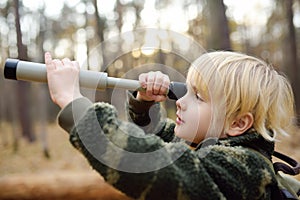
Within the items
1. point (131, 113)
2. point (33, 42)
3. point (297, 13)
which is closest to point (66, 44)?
point (33, 42)

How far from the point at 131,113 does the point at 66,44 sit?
20466 millimetres

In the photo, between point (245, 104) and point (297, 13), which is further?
point (297, 13)

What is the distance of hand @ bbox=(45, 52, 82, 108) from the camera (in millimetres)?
1045

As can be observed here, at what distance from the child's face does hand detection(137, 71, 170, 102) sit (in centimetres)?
7

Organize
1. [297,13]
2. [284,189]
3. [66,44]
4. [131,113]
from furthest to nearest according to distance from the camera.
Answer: [66,44] → [297,13] → [131,113] → [284,189]

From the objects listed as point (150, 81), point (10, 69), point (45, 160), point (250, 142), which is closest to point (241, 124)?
point (250, 142)

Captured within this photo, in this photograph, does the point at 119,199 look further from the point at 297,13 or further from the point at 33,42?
the point at 33,42

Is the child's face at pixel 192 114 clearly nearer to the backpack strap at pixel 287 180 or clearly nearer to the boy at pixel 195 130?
the boy at pixel 195 130

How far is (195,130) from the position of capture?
52.0 inches

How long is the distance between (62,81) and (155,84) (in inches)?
13.5

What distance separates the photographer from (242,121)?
1.29 metres

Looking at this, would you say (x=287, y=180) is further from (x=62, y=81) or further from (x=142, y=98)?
(x=62, y=81)

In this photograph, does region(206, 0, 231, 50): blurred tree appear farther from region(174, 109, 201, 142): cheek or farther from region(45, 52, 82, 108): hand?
region(45, 52, 82, 108): hand

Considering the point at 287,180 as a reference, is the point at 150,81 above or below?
above
